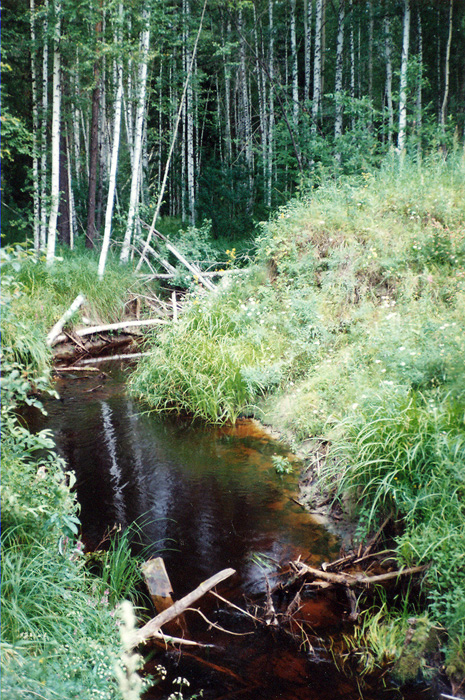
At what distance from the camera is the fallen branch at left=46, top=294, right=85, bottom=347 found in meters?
8.80

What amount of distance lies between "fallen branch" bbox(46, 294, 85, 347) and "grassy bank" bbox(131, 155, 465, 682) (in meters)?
2.04

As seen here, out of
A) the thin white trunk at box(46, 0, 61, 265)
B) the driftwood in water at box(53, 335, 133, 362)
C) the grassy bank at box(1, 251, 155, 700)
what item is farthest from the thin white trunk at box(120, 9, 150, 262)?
the grassy bank at box(1, 251, 155, 700)

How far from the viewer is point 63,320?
910cm

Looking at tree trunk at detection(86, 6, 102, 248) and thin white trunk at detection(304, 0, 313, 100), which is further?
thin white trunk at detection(304, 0, 313, 100)

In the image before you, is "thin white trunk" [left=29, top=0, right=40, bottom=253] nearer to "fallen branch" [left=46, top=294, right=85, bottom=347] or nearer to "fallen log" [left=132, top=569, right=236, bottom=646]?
"fallen branch" [left=46, top=294, right=85, bottom=347]

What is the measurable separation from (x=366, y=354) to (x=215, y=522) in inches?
103

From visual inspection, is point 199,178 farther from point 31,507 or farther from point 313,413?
point 31,507

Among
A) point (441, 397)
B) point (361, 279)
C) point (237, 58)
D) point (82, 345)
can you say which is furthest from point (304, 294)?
point (237, 58)

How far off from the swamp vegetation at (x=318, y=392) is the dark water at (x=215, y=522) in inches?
10.1

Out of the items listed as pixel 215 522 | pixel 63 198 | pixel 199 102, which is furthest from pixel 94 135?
pixel 215 522

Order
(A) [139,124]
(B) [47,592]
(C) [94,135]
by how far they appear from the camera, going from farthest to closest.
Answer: (C) [94,135]
(A) [139,124]
(B) [47,592]

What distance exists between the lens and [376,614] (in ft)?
10.7

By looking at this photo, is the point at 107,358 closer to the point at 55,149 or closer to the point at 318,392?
the point at 55,149

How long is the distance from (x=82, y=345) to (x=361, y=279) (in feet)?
17.0
